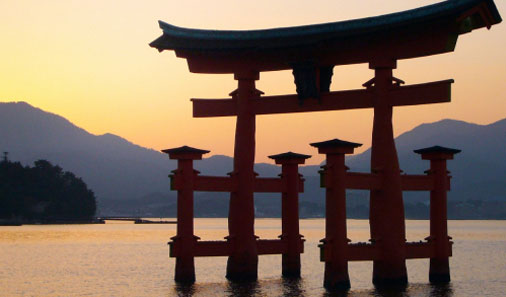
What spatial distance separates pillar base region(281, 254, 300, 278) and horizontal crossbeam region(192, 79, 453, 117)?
6435mm

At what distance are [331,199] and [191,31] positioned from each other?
9.25m

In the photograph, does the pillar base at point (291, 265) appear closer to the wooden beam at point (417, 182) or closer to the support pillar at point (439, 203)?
the support pillar at point (439, 203)

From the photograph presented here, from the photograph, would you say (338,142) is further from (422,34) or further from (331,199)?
(422,34)

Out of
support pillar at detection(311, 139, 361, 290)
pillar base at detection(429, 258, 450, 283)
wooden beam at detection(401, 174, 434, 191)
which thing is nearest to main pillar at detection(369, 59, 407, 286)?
wooden beam at detection(401, 174, 434, 191)

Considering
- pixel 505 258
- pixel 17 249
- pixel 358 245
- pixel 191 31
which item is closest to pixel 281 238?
pixel 358 245

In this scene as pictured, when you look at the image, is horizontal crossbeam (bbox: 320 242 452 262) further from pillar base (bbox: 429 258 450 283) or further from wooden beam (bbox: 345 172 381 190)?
wooden beam (bbox: 345 172 381 190)

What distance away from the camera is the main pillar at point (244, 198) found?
35297 mm

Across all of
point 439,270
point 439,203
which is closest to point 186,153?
point 439,203

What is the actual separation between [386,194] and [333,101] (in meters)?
4.00

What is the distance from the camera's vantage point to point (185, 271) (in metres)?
34.1

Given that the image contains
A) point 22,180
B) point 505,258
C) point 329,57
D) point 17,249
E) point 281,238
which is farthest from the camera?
point 22,180

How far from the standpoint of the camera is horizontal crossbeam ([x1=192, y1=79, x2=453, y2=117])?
3139cm

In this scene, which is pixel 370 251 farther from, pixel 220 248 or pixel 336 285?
pixel 220 248

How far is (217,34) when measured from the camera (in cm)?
3522
